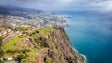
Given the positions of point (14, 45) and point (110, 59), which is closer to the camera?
point (14, 45)

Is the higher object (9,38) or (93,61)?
(9,38)

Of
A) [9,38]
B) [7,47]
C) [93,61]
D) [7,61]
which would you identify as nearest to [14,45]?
[7,47]

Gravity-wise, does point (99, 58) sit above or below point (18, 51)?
below

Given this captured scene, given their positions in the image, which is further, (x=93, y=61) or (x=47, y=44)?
(x=93, y=61)

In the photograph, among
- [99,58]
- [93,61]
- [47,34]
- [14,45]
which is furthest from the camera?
[99,58]

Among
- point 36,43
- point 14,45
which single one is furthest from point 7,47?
point 36,43

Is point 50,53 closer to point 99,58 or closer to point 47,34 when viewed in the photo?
point 47,34

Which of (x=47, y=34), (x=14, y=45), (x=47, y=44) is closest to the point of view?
(x=14, y=45)

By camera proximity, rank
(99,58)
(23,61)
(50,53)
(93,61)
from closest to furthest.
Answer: (23,61) < (50,53) < (93,61) < (99,58)

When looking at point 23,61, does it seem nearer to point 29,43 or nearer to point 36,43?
point 29,43
